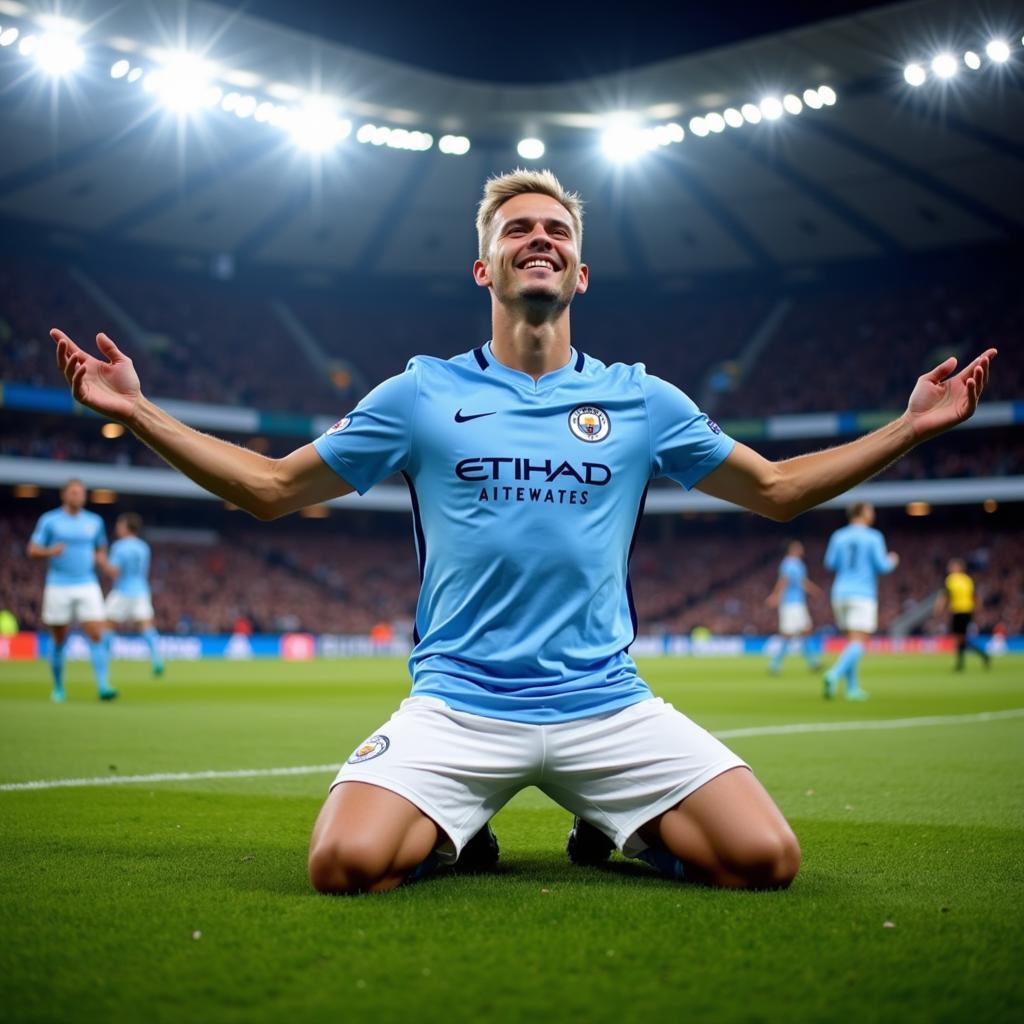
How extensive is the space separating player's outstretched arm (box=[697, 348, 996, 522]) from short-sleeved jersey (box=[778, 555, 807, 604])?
1723cm

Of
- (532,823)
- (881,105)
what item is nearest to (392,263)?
(881,105)

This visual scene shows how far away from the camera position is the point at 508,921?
306cm

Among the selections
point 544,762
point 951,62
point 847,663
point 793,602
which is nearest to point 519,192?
point 544,762

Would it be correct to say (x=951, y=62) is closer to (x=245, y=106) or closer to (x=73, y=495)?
(x=245, y=106)

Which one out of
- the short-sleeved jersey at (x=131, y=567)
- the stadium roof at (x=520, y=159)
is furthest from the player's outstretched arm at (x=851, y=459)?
the stadium roof at (x=520, y=159)

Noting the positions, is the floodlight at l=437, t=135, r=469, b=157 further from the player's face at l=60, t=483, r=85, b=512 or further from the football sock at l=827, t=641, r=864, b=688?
the football sock at l=827, t=641, r=864, b=688

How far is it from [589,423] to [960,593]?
19513 mm

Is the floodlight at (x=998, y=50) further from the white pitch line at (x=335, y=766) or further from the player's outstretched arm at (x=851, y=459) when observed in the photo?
the player's outstretched arm at (x=851, y=459)

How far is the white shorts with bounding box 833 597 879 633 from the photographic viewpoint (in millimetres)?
13555

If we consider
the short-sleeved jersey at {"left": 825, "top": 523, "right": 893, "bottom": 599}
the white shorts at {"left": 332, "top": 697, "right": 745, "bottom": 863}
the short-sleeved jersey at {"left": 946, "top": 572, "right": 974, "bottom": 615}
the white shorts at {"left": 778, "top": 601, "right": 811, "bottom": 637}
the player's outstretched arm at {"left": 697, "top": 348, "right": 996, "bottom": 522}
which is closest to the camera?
the white shorts at {"left": 332, "top": 697, "right": 745, "bottom": 863}

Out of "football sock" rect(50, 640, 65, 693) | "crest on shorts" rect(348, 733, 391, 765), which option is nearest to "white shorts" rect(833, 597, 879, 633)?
"football sock" rect(50, 640, 65, 693)

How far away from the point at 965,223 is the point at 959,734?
114 feet

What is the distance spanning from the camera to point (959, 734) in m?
9.26

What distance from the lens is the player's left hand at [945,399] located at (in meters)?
3.84
